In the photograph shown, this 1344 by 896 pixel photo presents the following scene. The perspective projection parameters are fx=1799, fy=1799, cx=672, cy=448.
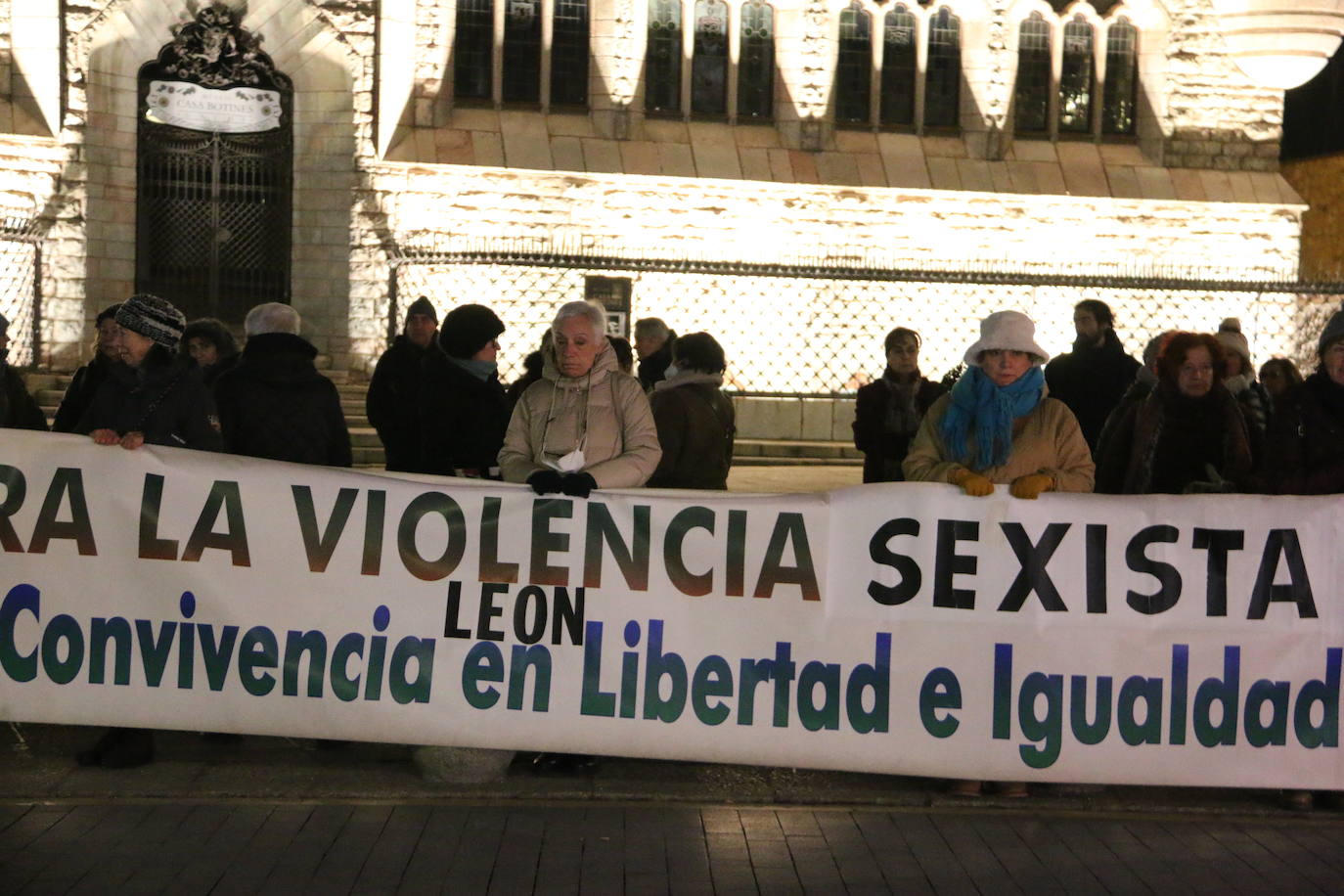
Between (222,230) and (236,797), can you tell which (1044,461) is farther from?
(222,230)

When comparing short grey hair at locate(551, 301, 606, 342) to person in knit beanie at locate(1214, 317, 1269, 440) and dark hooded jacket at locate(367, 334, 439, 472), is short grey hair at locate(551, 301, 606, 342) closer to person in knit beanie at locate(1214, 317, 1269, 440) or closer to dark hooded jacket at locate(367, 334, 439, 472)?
dark hooded jacket at locate(367, 334, 439, 472)

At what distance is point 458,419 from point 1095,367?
3749 mm

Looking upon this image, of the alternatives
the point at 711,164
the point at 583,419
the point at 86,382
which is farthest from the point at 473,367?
the point at 711,164

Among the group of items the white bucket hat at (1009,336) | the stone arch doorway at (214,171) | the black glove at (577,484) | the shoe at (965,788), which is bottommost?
the shoe at (965,788)

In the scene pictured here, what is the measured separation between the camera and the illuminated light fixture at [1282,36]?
60.3 feet

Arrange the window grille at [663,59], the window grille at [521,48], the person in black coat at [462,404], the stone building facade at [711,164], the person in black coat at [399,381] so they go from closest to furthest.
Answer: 1. the person in black coat at [462,404]
2. the person in black coat at [399,381]
3. the stone building facade at [711,164]
4. the window grille at [521,48]
5. the window grille at [663,59]

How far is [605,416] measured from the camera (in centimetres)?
669

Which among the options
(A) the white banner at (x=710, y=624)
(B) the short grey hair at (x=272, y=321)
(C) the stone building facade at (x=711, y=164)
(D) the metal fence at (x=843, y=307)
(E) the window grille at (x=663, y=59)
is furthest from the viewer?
(E) the window grille at (x=663, y=59)

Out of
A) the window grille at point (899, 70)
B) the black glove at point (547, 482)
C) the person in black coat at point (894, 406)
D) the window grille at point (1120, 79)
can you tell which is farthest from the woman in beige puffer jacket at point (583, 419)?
the window grille at point (1120, 79)

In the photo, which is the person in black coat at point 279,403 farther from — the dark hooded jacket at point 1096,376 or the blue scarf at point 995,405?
the dark hooded jacket at point 1096,376

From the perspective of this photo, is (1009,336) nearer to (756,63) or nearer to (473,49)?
(473,49)

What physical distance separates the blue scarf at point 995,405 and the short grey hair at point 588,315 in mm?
1324

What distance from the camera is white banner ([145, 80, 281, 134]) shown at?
1861cm

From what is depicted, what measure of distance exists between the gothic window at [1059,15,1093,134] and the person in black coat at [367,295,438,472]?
1329cm
